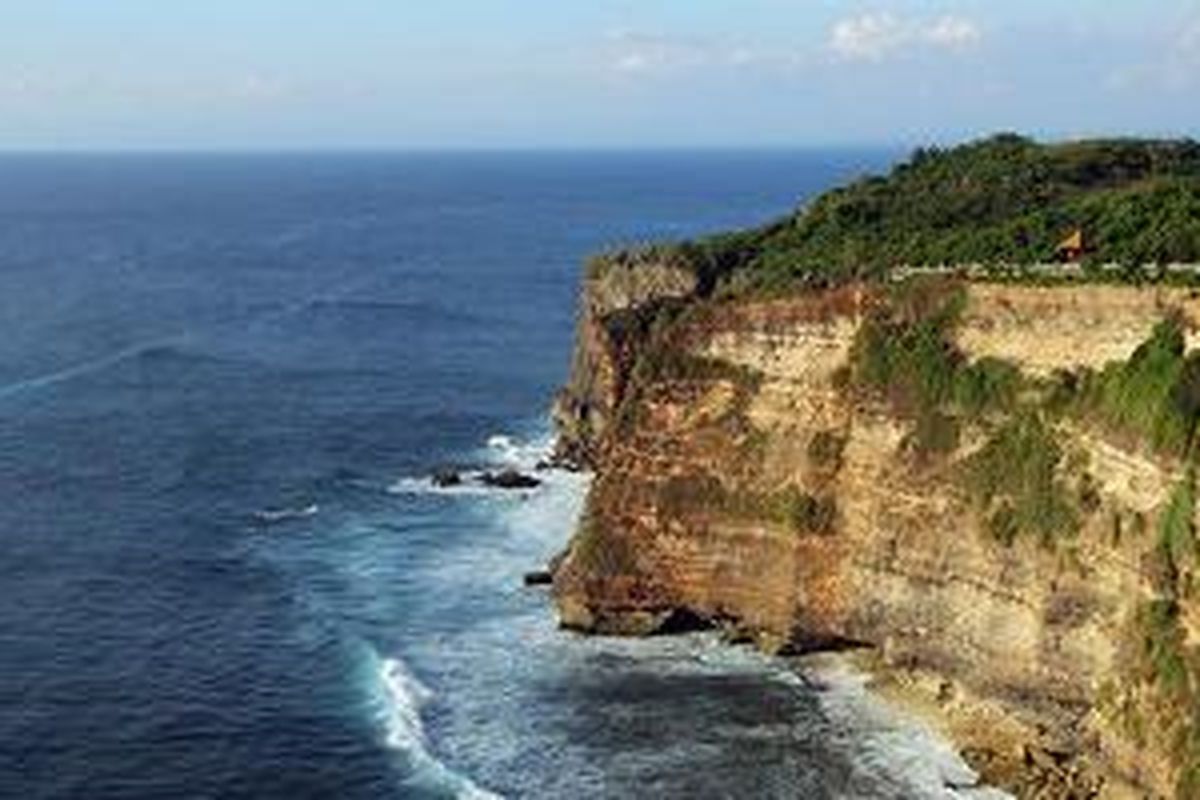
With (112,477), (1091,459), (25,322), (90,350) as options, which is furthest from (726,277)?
(25,322)

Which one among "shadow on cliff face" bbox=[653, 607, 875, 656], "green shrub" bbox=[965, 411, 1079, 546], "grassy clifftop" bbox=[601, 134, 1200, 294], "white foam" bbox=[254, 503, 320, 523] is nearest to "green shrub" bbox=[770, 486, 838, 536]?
"shadow on cliff face" bbox=[653, 607, 875, 656]

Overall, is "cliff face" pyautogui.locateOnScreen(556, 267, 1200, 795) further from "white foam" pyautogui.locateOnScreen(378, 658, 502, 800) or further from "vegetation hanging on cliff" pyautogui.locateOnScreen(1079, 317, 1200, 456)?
"white foam" pyautogui.locateOnScreen(378, 658, 502, 800)

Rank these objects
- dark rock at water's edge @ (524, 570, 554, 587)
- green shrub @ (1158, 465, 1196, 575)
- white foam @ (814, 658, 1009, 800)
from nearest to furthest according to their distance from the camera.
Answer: green shrub @ (1158, 465, 1196, 575)
white foam @ (814, 658, 1009, 800)
dark rock at water's edge @ (524, 570, 554, 587)

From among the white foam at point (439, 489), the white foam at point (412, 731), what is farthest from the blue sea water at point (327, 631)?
the white foam at point (439, 489)

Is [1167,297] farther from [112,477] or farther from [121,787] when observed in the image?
[112,477]

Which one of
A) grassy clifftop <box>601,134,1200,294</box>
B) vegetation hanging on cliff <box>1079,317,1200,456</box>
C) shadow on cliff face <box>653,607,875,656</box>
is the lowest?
shadow on cliff face <box>653,607,875,656</box>

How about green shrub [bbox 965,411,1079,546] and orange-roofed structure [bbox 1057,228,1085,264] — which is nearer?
green shrub [bbox 965,411,1079,546]
